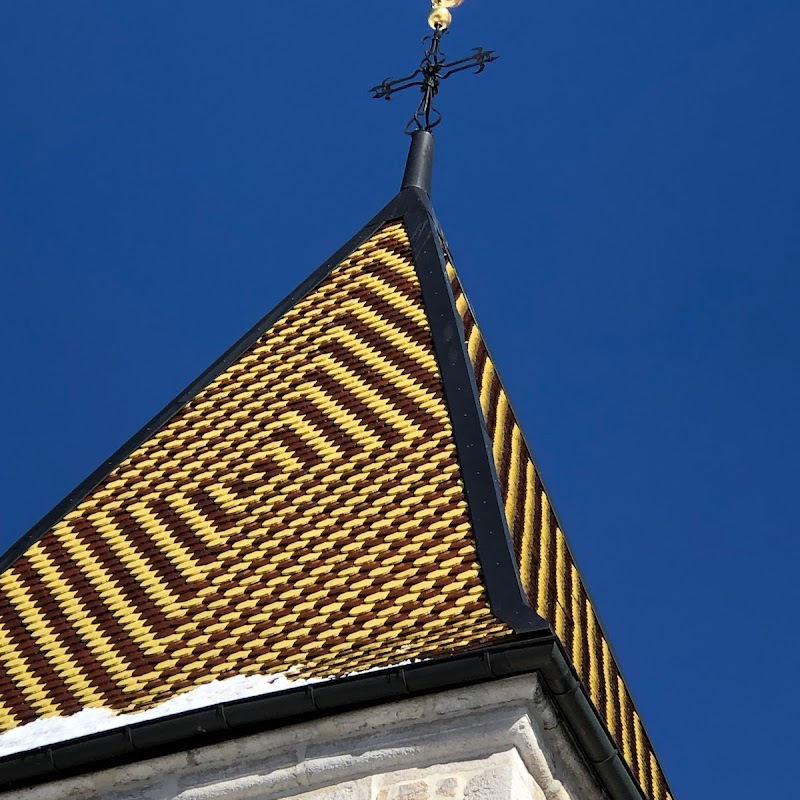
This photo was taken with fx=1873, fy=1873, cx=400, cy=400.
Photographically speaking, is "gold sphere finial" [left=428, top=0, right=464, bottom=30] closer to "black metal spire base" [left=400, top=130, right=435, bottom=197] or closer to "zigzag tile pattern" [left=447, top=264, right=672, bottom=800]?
"black metal spire base" [left=400, top=130, right=435, bottom=197]

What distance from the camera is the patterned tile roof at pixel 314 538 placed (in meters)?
5.99

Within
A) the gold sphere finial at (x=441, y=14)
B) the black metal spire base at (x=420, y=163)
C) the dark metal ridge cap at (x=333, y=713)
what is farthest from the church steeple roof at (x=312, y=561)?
the gold sphere finial at (x=441, y=14)

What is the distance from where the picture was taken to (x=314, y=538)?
661 centimetres

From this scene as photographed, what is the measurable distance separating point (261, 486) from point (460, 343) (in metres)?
1.16

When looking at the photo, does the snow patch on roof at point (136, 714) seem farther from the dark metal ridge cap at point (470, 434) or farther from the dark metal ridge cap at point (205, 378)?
the dark metal ridge cap at point (205, 378)

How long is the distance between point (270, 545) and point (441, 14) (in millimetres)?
4795

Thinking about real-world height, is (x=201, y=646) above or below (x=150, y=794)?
above

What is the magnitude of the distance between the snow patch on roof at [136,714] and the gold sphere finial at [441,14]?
5645 millimetres

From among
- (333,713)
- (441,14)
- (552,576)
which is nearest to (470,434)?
(552,576)

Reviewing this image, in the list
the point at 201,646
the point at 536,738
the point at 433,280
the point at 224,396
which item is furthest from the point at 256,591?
the point at 433,280

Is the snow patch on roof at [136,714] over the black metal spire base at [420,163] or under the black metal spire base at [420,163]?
under

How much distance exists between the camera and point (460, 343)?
780cm

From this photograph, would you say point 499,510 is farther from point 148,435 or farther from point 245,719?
point 148,435

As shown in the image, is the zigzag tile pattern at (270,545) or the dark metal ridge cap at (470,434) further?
the zigzag tile pattern at (270,545)
